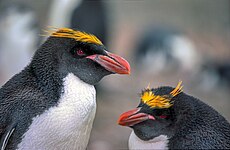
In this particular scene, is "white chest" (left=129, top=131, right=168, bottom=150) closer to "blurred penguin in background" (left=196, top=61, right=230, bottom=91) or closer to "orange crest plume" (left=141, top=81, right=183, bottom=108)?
"orange crest plume" (left=141, top=81, right=183, bottom=108)

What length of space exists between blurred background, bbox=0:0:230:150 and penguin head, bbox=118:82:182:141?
11.6ft

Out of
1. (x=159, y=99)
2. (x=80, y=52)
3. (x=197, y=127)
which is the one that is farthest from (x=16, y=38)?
(x=197, y=127)

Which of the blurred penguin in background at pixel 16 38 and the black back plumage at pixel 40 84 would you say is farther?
the blurred penguin in background at pixel 16 38

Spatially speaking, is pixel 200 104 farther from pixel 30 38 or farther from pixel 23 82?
pixel 30 38

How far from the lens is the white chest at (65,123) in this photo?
3.19 metres

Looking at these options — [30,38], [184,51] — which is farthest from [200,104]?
[184,51]

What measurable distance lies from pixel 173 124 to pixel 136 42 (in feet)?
26.0

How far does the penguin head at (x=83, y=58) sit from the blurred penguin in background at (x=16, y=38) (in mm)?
5247

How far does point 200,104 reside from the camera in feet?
10.5

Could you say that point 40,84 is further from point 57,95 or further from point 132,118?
point 132,118

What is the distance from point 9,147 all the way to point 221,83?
7.30 m

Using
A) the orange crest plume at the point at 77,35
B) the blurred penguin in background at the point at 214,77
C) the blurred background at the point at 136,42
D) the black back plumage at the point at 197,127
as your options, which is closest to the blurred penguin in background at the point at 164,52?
the blurred background at the point at 136,42

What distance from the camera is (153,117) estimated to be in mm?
3098

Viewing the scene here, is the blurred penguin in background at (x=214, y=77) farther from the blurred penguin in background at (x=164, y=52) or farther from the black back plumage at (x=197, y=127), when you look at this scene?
the black back plumage at (x=197, y=127)
